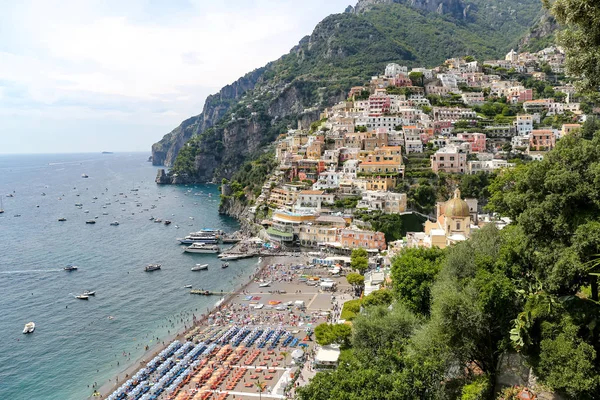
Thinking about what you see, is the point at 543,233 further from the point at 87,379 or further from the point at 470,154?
the point at 470,154

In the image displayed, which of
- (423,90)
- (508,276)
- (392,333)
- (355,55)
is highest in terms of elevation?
(355,55)

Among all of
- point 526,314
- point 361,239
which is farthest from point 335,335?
point 361,239

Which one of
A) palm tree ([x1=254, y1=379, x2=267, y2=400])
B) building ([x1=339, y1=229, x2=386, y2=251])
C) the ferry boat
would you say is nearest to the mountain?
the ferry boat

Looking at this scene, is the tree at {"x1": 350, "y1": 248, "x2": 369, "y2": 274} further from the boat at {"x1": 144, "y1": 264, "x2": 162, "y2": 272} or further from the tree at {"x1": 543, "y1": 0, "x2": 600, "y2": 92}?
the tree at {"x1": 543, "y1": 0, "x2": 600, "y2": 92}

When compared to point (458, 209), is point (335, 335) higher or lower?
lower

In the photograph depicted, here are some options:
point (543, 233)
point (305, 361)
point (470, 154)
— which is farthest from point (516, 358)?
point (470, 154)

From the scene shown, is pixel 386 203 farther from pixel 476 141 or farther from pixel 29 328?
pixel 29 328

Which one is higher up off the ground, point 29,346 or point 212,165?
point 212,165
